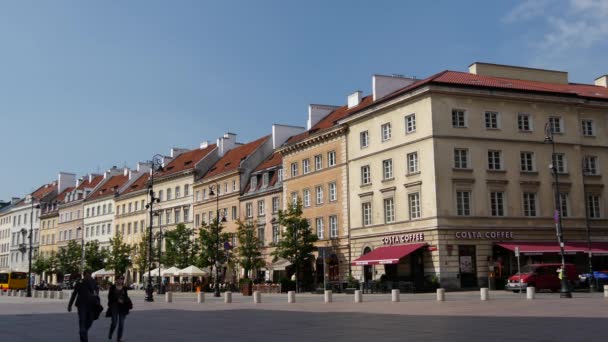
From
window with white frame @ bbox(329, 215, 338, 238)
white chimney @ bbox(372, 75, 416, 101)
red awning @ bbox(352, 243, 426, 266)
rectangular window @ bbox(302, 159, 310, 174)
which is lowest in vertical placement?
red awning @ bbox(352, 243, 426, 266)

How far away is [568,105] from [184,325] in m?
36.0

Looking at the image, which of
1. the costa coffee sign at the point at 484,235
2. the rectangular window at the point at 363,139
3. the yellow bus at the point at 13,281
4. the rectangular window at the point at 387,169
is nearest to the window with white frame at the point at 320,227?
the rectangular window at the point at 363,139

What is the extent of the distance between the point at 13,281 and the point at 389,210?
51483 millimetres

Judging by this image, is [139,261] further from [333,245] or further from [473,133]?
[473,133]

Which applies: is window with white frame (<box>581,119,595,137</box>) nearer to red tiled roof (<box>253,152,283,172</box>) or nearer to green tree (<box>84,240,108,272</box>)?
red tiled roof (<box>253,152,283,172</box>)

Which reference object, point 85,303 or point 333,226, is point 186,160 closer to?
point 333,226

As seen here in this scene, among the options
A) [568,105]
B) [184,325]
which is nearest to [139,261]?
[568,105]

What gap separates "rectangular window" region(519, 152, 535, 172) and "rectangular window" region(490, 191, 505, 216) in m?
2.56

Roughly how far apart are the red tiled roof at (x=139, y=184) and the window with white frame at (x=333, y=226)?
38.6 metres

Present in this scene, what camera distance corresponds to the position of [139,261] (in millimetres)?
77562

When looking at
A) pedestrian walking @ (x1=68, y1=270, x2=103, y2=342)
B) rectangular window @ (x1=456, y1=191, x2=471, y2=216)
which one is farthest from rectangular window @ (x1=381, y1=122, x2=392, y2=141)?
pedestrian walking @ (x1=68, y1=270, x2=103, y2=342)

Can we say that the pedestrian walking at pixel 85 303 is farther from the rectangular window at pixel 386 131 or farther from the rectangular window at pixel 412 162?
the rectangular window at pixel 386 131

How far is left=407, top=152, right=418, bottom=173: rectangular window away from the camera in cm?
4591

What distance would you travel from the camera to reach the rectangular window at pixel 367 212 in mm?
50312
